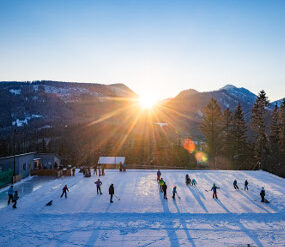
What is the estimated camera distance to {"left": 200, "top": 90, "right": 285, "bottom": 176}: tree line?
36.8 meters

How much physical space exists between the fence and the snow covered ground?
3.63m

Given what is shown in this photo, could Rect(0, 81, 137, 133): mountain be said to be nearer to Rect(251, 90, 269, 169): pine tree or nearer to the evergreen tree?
the evergreen tree

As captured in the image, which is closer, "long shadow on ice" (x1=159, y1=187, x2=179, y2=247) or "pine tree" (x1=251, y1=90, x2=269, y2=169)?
"long shadow on ice" (x1=159, y1=187, x2=179, y2=247)

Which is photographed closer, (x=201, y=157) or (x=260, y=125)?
(x=260, y=125)

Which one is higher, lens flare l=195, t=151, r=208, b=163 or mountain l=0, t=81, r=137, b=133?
mountain l=0, t=81, r=137, b=133

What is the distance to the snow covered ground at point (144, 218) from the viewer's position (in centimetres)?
997

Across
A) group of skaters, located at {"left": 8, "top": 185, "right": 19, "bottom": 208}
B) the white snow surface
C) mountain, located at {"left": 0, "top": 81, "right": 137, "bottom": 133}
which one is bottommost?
group of skaters, located at {"left": 8, "top": 185, "right": 19, "bottom": 208}

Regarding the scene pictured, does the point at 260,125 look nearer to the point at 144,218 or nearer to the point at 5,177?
the point at 144,218

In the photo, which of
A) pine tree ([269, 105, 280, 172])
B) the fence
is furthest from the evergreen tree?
the fence

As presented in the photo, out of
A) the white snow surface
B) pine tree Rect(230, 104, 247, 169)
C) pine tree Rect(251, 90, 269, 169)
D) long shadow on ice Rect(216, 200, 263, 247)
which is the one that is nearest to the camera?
long shadow on ice Rect(216, 200, 263, 247)

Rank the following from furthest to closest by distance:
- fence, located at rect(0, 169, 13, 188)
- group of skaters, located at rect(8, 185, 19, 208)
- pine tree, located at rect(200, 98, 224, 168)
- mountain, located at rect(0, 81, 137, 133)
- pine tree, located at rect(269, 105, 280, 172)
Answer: mountain, located at rect(0, 81, 137, 133), pine tree, located at rect(200, 98, 224, 168), pine tree, located at rect(269, 105, 280, 172), fence, located at rect(0, 169, 13, 188), group of skaters, located at rect(8, 185, 19, 208)

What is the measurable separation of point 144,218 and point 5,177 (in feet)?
45.4

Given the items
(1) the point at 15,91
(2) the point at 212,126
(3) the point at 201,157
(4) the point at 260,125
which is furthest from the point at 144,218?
(1) the point at 15,91

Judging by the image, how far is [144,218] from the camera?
12508 mm
